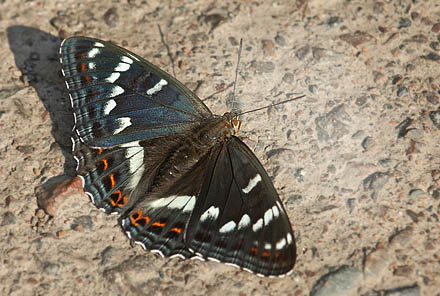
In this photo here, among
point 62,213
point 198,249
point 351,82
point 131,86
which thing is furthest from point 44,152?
point 351,82

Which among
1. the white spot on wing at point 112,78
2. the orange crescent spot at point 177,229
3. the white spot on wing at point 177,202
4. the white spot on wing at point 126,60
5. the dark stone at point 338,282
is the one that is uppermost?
the white spot on wing at point 126,60

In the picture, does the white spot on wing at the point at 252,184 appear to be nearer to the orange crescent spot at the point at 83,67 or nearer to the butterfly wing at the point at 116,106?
the butterfly wing at the point at 116,106

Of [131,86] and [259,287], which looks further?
[131,86]

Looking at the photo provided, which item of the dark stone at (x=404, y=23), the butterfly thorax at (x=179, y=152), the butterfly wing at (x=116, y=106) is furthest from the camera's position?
the dark stone at (x=404, y=23)

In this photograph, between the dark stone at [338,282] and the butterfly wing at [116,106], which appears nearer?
the dark stone at [338,282]

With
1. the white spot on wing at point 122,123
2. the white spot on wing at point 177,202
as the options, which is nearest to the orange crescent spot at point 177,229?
the white spot on wing at point 177,202

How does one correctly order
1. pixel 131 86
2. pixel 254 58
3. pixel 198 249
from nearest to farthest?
1. pixel 198 249
2. pixel 131 86
3. pixel 254 58

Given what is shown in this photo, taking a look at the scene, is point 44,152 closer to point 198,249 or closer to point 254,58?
point 198,249
